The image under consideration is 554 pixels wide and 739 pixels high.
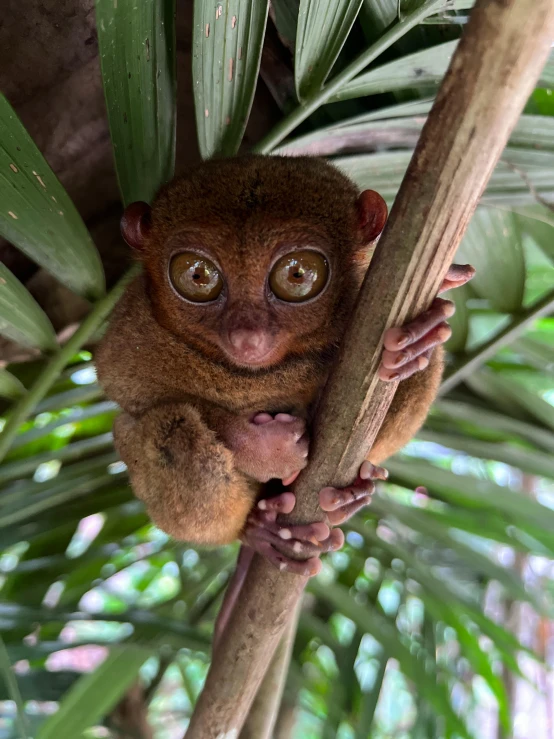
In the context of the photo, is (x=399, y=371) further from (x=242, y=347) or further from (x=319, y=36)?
(x=319, y=36)

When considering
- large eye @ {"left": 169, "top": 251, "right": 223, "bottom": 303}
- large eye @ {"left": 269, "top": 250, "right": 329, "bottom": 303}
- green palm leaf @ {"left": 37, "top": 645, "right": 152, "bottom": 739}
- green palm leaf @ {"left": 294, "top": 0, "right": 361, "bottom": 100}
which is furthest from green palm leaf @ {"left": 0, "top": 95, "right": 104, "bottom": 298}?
green palm leaf @ {"left": 37, "top": 645, "right": 152, "bottom": 739}

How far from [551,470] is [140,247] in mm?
1826

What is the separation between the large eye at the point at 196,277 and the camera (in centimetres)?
167

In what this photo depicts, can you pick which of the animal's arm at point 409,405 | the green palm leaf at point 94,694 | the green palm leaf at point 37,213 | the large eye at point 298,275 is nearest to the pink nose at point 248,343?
the large eye at point 298,275

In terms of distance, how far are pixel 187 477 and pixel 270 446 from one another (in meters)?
0.25

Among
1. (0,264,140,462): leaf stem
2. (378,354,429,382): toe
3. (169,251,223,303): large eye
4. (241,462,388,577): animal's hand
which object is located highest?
(169,251,223,303): large eye

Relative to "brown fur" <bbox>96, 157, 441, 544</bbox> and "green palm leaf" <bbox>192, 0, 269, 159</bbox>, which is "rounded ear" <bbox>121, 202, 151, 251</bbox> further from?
"green palm leaf" <bbox>192, 0, 269, 159</bbox>

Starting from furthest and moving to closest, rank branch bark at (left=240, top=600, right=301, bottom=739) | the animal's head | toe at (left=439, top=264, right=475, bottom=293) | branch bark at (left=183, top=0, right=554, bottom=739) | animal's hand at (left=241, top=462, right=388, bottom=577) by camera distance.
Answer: branch bark at (left=240, top=600, right=301, bottom=739), the animal's head, animal's hand at (left=241, top=462, right=388, bottom=577), toe at (left=439, top=264, right=475, bottom=293), branch bark at (left=183, top=0, right=554, bottom=739)

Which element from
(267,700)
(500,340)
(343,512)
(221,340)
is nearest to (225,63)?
(221,340)

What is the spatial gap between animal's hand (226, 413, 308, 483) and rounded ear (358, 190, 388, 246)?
0.55 m

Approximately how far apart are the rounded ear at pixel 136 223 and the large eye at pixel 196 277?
0.60 ft

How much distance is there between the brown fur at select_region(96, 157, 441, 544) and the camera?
5.39 feet

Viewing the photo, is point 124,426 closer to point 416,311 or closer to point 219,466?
point 219,466

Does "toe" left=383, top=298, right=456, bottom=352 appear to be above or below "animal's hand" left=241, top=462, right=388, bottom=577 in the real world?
above
